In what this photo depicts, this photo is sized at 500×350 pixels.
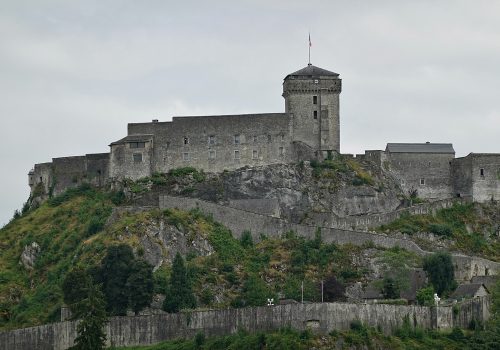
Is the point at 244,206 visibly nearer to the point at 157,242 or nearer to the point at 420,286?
the point at 157,242

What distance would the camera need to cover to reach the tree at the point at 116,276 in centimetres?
10275

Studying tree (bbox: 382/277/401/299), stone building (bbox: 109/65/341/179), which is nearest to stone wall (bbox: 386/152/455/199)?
stone building (bbox: 109/65/341/179)

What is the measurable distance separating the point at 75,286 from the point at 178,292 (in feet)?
20.8

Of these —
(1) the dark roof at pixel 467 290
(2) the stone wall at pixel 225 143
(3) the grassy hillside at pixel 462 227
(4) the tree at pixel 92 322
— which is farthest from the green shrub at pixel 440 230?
(4) the tree at pixel 92 322

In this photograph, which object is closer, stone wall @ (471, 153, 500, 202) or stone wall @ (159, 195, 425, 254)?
stone wall @ (159, 195, 425, 254)

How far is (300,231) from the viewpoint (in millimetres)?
114125

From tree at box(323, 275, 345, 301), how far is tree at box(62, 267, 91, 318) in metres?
14.7

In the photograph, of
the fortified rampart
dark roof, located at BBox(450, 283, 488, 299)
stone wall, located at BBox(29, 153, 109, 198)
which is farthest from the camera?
stone wall, located at BBox(29, 153, 109, 198)

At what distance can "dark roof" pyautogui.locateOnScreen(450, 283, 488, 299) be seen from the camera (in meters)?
104

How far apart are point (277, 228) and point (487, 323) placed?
1926 centimetres

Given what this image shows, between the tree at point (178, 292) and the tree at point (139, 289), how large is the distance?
1207 millimetres

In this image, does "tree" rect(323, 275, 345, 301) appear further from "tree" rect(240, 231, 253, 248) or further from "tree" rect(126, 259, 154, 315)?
"tree" rect(126, 259, 154, 315)

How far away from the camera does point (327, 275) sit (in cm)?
10888

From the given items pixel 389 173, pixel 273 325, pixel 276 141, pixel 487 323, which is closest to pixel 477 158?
pixel 389 173
